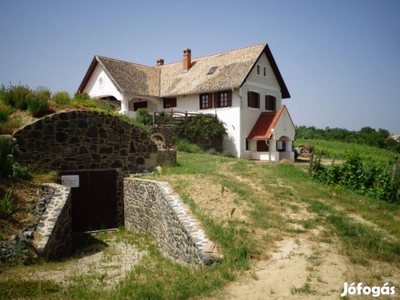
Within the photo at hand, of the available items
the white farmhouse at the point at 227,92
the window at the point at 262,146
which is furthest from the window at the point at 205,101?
the window at the point at 262,146

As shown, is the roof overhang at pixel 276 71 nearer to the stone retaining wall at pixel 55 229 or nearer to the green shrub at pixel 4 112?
the green shrub at pixel 4 112

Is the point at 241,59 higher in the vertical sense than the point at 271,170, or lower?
higher

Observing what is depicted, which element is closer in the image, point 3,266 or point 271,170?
point 3,266

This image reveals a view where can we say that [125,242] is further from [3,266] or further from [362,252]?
[362,252]

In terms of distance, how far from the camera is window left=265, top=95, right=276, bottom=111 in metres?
26.9

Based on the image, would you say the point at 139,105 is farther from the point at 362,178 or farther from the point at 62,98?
the point at 362,178

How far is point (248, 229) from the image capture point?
7871 millimetres

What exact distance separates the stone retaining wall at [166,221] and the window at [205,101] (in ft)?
47.3

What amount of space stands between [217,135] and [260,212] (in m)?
15.7

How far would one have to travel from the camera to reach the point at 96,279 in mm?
6605

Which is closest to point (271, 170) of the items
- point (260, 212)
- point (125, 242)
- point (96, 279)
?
point (260, 212)

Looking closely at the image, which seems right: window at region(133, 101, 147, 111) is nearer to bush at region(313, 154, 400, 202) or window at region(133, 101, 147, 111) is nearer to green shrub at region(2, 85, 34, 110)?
green shrub at region(2, 85, 34, 110)

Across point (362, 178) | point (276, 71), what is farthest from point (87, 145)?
point (276, 71)

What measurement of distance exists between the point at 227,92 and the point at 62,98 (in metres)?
13.8
